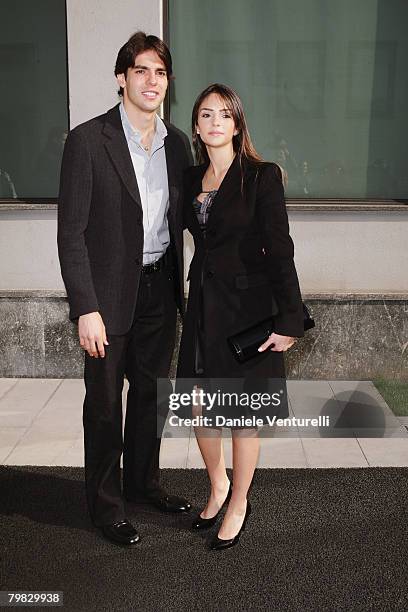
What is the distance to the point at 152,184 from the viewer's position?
3568 millimetres

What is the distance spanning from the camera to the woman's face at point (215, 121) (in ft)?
10.9

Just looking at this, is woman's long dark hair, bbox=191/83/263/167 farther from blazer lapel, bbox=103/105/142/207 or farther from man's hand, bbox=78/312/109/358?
man's hand, bbox=78/312/109/358

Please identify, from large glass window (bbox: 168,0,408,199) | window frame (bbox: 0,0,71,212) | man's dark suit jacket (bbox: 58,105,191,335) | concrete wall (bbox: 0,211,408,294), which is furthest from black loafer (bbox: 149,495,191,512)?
large glass window (bbox: 168,0,408,199)

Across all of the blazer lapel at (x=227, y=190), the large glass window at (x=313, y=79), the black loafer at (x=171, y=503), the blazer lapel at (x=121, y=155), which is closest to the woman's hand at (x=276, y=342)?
the blazer lapel at (x=227, y=190)

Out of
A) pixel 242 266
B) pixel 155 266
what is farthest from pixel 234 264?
pixel 155 266

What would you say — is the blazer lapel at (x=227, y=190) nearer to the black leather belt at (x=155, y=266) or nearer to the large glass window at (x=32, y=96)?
the black leather belt at (x=155, y=266)

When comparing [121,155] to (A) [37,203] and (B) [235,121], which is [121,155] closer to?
(B) [235,121]

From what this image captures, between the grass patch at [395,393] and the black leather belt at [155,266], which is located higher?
the black leather belt at [155,266]

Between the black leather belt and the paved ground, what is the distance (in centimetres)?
A: 141

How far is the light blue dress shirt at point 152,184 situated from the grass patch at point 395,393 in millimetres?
2627

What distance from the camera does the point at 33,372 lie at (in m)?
6.29

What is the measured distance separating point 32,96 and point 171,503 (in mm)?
3727

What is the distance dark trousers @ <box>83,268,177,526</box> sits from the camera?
142 inches

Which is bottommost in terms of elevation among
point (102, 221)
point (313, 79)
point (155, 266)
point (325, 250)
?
point (325, 250)
